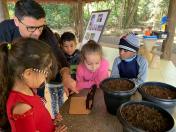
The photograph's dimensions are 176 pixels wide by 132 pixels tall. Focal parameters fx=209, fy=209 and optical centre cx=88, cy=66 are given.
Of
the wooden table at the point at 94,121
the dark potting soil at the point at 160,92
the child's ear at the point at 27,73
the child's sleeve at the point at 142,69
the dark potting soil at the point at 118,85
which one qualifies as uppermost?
the child's ear at the point at 27,73

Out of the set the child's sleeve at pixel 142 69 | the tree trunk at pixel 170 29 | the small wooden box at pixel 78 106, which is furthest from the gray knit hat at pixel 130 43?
the tree trunk at pixel 170 29

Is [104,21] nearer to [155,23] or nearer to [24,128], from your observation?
[24,128]

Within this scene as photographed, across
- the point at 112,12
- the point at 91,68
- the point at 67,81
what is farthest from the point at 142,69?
the point at 112,12

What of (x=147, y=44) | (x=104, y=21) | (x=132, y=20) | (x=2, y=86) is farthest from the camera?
(x=132, y=20)

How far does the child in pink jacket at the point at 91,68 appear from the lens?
161 cm

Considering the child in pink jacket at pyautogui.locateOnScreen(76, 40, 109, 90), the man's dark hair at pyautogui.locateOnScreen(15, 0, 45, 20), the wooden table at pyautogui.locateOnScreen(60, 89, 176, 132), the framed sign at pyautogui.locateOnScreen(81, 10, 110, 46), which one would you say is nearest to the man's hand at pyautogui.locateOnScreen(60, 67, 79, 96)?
the child in pink jacket at pyautogui.locateOnScreen(76, 40, 109, 90)

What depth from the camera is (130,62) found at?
1.69 meters

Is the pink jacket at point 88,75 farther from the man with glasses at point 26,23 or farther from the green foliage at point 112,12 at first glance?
the green foliage at point 112,12

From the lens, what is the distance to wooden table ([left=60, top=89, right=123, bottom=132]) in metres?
0.95

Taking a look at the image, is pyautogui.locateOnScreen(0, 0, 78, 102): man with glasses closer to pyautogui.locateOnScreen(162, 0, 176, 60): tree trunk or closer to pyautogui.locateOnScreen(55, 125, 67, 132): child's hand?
pyautogui.locateOnScreen(55, 125, 67, 132): child's hand

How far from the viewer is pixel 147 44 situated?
14.5 feet

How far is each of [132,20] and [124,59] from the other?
8756 mm

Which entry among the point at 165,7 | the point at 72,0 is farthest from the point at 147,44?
the point at 165,7

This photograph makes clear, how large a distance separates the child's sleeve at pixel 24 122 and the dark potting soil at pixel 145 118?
387 millimetres
